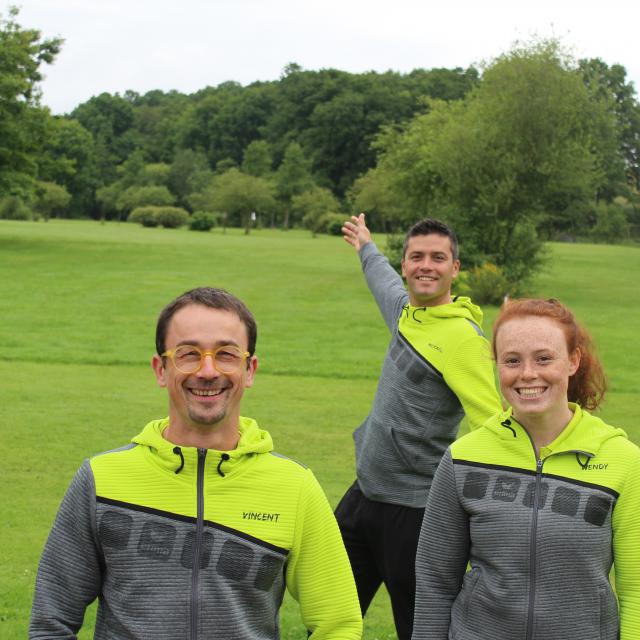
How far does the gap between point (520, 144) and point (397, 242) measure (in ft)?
18.0

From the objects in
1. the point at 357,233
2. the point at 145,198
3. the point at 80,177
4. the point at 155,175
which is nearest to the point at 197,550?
the point at 357,233

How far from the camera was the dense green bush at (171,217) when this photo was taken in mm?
78750

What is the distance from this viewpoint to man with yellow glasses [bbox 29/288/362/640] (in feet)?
8.64

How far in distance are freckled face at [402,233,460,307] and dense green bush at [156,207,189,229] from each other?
75277 mm

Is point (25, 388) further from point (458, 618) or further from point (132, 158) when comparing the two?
point (132, 158)

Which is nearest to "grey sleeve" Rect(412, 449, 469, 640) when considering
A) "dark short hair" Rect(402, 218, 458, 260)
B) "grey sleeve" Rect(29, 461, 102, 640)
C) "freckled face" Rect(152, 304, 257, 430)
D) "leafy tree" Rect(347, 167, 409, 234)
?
"freckled face" Rect(152, 304, 257, 430)

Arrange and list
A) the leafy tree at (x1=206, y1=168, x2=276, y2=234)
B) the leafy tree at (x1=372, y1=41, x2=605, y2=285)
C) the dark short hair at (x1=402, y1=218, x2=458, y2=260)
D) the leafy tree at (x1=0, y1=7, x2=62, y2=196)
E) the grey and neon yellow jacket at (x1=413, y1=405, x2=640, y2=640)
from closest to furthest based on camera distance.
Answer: the grey and neon yellow jacket at (x1=413, y1=405, x2=640, y2=640)
the dark short hair at (x1=402, y1=218, x2=458, y2=260)
the leafy tree at (x1=372, y1=41, x2=605, y2=285)
the leafy tree at (x1=0, y1=7, x2=62, y2=196)
the leafy tree at (x1=206, y1=168, x2=276, y2=234)

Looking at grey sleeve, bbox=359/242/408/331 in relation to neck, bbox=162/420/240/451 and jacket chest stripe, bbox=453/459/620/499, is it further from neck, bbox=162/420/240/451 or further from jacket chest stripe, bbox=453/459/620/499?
neck, bbox=162/420/240/451

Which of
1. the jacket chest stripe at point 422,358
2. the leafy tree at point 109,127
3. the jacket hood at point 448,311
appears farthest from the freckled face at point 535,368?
the leafy tree at point 109,127

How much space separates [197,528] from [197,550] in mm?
59

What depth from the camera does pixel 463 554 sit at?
124 inches

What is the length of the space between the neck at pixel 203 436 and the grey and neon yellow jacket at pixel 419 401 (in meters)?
1.88

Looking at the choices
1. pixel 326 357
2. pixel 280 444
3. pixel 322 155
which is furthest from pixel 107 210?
pixel 280 444

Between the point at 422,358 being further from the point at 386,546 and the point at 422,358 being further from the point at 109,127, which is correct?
the point at 109,127
